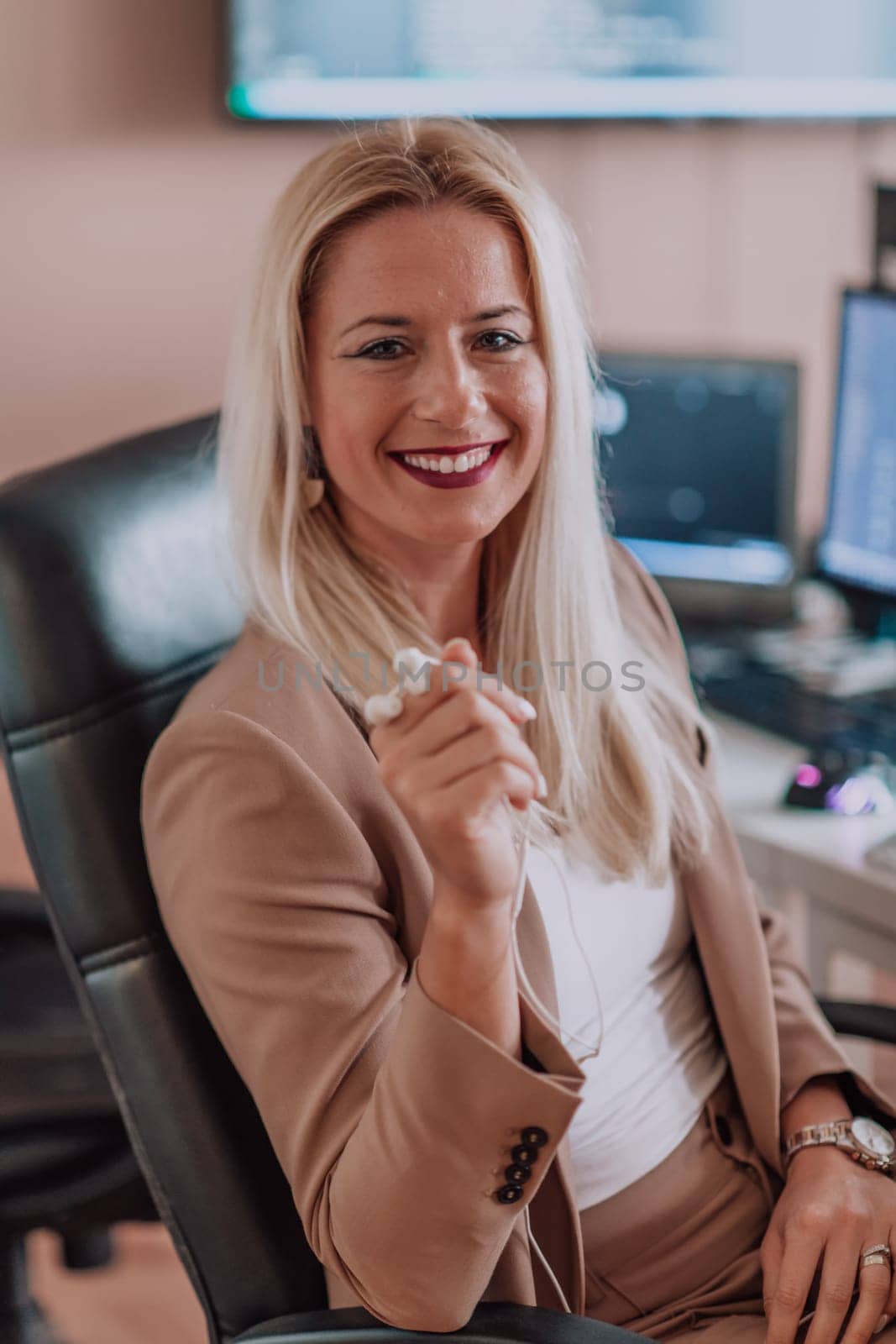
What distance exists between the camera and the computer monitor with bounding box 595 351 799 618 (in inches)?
80.5

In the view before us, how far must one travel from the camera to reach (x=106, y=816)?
1.13 m

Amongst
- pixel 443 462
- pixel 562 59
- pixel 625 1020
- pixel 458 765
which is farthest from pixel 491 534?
pixel 562 59

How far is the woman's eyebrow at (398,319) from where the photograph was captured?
1168mm

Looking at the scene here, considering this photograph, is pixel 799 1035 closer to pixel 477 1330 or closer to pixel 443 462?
pixel 477 1330

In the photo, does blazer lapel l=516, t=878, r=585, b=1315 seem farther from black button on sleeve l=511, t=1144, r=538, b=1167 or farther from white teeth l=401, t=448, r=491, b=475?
white teeth l=401, t=448, r=491, b=475

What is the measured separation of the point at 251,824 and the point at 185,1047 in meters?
0.20

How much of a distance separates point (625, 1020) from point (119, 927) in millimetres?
412

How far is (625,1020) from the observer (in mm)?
1260

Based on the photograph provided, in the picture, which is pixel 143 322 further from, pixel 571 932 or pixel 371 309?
pixel 571 932

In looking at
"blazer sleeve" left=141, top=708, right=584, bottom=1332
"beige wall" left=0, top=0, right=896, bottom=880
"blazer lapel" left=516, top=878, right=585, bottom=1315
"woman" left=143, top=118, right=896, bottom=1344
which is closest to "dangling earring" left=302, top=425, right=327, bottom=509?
"woman" left=143, top=118, right=896, bottom=1344

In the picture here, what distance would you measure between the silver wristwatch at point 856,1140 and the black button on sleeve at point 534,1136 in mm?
402

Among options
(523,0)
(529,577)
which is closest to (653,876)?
(529,577)

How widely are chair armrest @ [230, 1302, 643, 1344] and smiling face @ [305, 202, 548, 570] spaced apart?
22.0 inches

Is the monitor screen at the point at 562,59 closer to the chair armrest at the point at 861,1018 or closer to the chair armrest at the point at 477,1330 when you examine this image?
the chair armrest at the point at 861,1018
